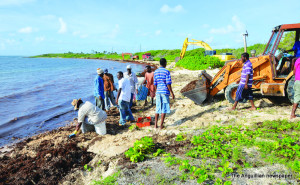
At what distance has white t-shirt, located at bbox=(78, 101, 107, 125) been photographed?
5645 millimetres

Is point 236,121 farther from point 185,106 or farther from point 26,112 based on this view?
point 26,112

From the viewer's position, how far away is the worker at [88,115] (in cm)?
566

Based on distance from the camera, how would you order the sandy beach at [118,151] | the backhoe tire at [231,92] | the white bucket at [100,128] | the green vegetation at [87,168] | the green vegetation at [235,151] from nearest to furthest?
the green vegetation at [235,151], the sandy beach at [118,151], the green vegetation at [87,168], the white bucket at [100,128], the backhoe tire at [231,92]

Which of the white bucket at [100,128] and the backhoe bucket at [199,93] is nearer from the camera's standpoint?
the white bucket at [100,128]

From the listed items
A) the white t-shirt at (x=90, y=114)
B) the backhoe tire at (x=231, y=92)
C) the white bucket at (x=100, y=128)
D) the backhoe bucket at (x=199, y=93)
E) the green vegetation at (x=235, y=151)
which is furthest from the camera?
the backhoe bucket at (x=199, y=93)

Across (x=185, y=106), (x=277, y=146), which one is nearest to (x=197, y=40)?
(x=185, y=106)

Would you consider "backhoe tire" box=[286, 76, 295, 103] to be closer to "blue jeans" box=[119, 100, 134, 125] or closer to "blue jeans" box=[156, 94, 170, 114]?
"blue jeans" box=[156, 94, 170, 114]


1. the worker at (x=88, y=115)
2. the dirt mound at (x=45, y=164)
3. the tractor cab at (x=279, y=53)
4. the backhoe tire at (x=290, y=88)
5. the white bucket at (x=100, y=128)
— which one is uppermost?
the tractor cab at (x=279, y=53)

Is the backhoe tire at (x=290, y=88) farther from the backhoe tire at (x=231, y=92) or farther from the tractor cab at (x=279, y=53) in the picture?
the backhoe tire at (x=231, y=92)

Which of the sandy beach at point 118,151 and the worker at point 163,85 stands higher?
the worker at point 163,85

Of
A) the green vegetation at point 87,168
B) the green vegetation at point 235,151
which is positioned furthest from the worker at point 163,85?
the green vegetation at point 87,168

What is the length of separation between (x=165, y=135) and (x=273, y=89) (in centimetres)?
414

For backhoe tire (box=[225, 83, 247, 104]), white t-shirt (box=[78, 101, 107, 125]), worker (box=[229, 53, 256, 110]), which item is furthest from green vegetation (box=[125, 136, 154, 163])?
backhoe tire (box=[225, 83, 247, 104])

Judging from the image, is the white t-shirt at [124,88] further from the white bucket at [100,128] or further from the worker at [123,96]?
the white bucket at [100,128]
